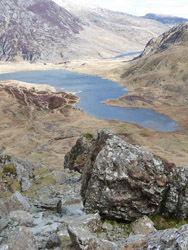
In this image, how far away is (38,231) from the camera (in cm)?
1230

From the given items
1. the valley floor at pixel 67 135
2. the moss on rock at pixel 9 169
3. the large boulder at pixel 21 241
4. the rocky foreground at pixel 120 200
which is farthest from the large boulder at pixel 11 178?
the valley floor at pixel 67 135

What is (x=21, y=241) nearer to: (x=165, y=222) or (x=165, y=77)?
(x=165, y=222)

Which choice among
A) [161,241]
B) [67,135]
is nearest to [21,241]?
[161,241]

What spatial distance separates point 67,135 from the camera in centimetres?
7556

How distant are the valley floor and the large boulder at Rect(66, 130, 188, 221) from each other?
3504 cm

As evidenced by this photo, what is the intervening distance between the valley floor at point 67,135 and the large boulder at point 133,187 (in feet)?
115

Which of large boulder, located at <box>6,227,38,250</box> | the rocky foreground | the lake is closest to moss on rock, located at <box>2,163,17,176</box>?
the rocky foreground

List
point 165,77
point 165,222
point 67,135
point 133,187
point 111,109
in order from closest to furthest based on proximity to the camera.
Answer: point 165,222, point 133,187, point 67,135, point 111,109, point 165,77

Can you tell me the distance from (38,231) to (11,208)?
4.64 metres

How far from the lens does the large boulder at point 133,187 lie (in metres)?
13.2

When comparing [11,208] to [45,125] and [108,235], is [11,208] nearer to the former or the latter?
[108,235]

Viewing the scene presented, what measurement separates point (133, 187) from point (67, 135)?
6318 cm

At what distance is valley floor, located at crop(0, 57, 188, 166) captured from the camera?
58.8 m

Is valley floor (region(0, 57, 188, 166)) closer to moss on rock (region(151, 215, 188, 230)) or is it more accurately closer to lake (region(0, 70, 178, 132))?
lake (region(0, 70, 178, 132))
